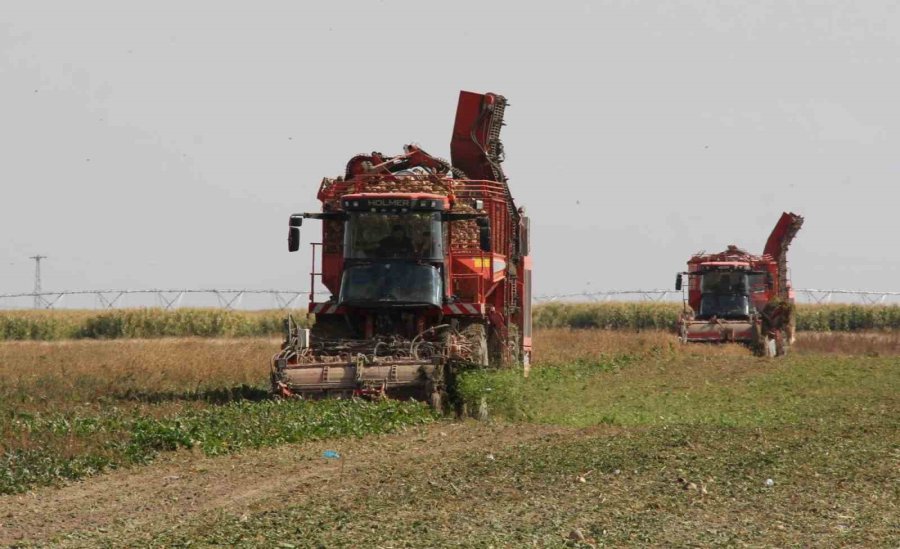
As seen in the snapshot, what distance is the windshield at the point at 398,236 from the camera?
21547mm

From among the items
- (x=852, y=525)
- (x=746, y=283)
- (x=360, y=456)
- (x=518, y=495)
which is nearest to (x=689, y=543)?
(x=852, y=525)

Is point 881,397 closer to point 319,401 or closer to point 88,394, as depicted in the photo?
point 319,401

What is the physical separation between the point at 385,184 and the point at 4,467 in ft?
33.8

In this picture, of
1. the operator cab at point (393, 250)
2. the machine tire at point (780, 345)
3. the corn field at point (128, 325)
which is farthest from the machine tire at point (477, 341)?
the corn field at point (128, 325)

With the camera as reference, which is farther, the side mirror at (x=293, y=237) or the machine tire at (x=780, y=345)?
the machine tire at (x=780, y=345)

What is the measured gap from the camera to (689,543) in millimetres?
10008

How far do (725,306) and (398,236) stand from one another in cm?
2128

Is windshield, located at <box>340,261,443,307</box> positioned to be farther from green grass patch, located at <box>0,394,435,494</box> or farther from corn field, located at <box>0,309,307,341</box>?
corn field, located at <box>0,309,307,341</box>

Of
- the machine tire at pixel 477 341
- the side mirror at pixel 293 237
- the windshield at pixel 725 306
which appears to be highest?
the side mirror at pixel 293 237

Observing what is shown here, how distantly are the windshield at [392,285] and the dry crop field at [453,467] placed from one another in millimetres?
1774

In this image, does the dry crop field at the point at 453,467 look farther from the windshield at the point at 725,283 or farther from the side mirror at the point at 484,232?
the windshield at the point at 725,283

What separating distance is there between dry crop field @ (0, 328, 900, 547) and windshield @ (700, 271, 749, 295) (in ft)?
56.8

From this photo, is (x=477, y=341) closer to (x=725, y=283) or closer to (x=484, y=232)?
(x=484, y=232)

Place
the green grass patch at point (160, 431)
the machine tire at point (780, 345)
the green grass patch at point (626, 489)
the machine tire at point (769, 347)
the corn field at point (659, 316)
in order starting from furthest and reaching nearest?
the corn field at point (659, 316) < the machine tire at point (780, 345) < the machine tire at point (769, 347) < the green grass patch at point (160, 431) < the green grass patch at point (626, 489)
